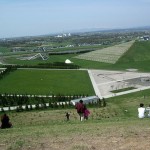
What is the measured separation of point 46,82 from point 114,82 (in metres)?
13.5

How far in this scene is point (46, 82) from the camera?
72.0 metres

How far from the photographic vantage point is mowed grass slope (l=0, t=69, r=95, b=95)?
201ft

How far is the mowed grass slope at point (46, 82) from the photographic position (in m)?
61.2

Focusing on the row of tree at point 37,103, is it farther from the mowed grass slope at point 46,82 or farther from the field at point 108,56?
the field at point 108,56

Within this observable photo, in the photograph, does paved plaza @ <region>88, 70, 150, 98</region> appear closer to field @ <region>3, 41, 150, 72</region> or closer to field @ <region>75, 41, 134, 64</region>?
field @ <region>3, 41, 150, 72</region>

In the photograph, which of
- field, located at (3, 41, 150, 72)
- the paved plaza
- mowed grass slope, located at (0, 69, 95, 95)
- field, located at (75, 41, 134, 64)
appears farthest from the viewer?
field, located at (75, 41, 134, 64)

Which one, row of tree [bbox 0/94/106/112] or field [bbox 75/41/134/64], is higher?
row of tree [bbox 0/94/106/112]

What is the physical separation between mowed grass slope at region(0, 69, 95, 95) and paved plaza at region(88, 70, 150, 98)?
147 centimetres

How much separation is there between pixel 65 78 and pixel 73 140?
64.9m

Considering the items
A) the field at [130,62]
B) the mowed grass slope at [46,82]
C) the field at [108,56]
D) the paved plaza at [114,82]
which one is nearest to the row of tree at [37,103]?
the mowed grass slope at [46,82]

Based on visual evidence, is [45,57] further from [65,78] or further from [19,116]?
[19,116]

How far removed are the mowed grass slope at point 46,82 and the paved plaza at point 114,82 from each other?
147cm

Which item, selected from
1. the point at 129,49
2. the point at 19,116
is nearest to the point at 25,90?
the point at 19,116

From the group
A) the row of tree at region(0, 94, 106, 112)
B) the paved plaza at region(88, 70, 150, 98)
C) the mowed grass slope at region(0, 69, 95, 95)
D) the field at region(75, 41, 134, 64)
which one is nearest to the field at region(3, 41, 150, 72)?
the field at region(75, 41, 134, 64)
